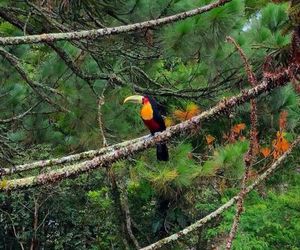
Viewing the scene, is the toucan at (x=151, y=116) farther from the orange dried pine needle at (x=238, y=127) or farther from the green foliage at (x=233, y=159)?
the orange dried pine needle at (x=238, y=127)

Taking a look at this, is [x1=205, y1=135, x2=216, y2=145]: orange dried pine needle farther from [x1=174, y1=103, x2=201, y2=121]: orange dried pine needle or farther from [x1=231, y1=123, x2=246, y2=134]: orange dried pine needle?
[x1=174, y1=103, x2=201, y2=121]: orange dried pine needle

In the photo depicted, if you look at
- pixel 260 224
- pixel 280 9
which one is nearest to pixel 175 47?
pixel 280 9

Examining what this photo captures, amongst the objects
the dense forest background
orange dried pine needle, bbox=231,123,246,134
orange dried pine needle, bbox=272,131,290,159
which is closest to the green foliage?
the dense forest background

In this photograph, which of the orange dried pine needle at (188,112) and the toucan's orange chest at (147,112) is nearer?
the toucan's orange chest at (147,112)

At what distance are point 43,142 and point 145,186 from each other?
196 cm

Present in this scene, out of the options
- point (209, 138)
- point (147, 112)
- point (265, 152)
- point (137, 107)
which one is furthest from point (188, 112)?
point (265, 152)

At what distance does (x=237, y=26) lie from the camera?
142 inches

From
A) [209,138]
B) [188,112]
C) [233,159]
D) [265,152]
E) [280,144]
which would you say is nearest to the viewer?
[233,159]

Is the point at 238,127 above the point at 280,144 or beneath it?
above

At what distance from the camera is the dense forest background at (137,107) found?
3207 mm

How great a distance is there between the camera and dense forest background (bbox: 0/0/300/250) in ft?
10.5

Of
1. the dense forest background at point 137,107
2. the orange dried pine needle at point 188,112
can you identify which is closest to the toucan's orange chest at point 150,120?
the dense forest background at point 137,107

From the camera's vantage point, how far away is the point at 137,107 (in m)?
4.43

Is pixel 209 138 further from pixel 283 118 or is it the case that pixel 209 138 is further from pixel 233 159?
pixel 233 159
